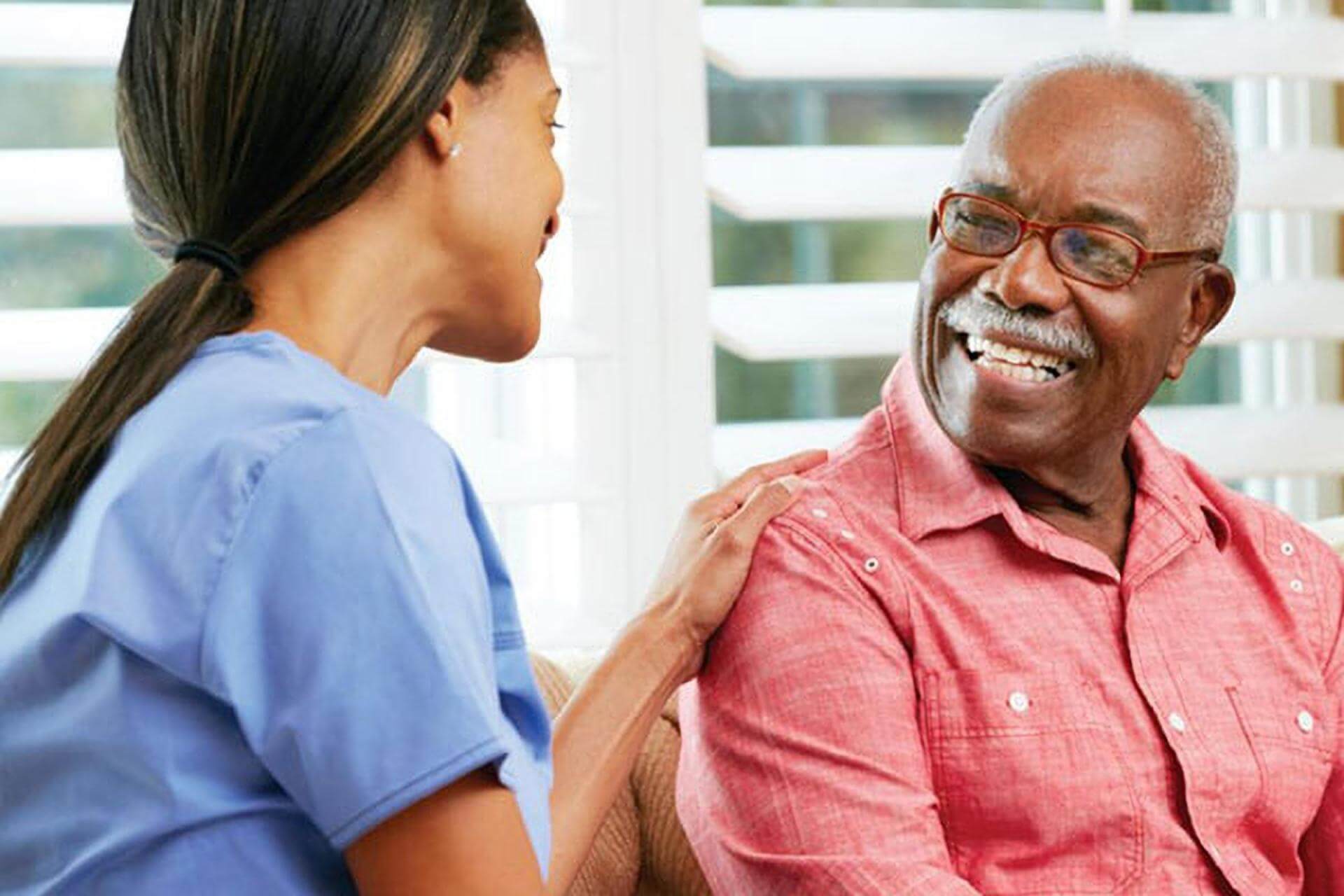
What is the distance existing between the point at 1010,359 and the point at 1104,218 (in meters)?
0.15

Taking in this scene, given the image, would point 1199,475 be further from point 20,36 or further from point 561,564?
point 20,36

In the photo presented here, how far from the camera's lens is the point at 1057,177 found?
1.94 metres

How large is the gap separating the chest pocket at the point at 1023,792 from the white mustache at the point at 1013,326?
301mm

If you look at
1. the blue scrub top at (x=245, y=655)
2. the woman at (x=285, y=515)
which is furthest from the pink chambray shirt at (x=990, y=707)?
the blue scrub top at (x=245, y=655)

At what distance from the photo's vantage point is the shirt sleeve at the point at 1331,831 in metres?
2.01

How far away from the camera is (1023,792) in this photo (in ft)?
6.03

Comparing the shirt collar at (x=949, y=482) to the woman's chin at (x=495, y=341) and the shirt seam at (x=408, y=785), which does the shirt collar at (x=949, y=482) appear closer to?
the woman's chin at (x=495, y=341)

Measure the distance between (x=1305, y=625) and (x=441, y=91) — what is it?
1.03 m

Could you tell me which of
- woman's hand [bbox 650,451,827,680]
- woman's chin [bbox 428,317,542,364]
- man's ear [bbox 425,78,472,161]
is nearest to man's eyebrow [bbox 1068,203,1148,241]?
woman's hand [bbox 650,451,827,680]

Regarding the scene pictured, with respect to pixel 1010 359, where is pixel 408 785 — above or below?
below

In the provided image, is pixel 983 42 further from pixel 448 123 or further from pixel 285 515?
pixel 285 515

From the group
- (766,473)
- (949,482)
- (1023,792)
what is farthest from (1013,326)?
(1023,792)

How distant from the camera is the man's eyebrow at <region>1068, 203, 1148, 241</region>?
195 cm

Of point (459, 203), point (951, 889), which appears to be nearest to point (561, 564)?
point (951, 889)
